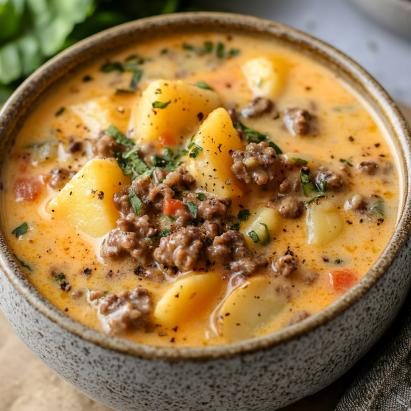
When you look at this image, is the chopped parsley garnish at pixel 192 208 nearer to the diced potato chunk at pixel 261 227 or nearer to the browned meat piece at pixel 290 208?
the diced potato chunk at pixel 261 227

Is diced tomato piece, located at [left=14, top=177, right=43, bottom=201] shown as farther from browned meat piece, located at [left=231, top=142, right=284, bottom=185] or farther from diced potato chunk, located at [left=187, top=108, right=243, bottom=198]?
browned meat piece, located at [left=231, top=142, right=284, bottom=185]

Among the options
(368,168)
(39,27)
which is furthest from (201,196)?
(39,27)

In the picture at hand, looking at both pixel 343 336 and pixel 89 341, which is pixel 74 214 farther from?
pixel 343 336

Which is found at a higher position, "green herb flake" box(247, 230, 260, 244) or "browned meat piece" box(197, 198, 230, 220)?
"browned meat piece" box(197, 198, 230, 220)

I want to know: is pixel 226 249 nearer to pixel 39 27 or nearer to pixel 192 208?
pixel 192 208

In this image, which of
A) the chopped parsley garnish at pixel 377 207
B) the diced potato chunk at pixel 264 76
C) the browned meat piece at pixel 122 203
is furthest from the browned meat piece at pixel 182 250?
the diced potato chunk at pixel 264 76

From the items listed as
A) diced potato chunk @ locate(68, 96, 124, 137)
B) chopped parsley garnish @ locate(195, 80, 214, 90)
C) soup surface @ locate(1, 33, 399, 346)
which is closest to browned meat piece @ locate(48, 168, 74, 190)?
soup surface @ locate(1, 33, 399, 346)
